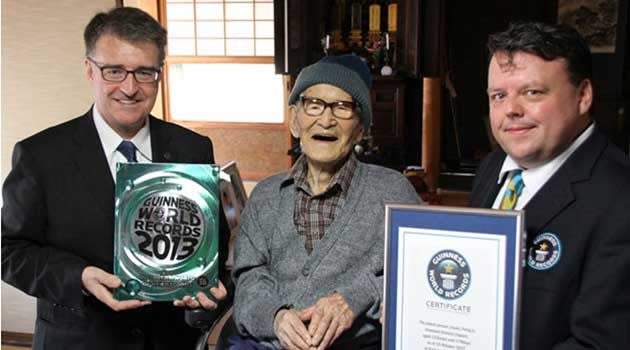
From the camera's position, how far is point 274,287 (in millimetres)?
1403

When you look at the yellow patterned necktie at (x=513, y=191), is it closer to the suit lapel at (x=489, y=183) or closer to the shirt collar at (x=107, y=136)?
the suit lapel at (x=489, y=183)

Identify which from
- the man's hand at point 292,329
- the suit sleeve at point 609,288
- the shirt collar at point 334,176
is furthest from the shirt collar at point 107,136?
the suit sleeve at point 609,288

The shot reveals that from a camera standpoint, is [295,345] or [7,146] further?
[7,146]

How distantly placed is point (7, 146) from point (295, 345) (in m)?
2.14

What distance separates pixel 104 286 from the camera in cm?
142

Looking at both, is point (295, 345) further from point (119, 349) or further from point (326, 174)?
point (119, 349)

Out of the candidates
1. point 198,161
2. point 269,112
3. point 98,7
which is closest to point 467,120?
point 269,112

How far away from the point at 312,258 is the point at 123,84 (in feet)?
1.89

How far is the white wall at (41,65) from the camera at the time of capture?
109 inches

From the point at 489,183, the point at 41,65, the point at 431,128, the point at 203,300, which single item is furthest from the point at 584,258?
the point at 431,128

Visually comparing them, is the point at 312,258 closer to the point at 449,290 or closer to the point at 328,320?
the point at 328,320

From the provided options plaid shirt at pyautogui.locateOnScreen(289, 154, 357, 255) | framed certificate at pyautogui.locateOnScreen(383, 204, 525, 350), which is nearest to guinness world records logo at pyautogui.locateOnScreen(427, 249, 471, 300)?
framed certificate at pyautogui.locateOnScreen(383, 204, 525, 350)

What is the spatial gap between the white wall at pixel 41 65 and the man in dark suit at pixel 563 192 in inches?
82.4

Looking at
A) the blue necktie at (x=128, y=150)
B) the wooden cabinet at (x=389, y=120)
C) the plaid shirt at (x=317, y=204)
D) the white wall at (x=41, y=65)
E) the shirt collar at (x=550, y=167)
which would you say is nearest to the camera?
the shirt collar at (x=550, y=167)
